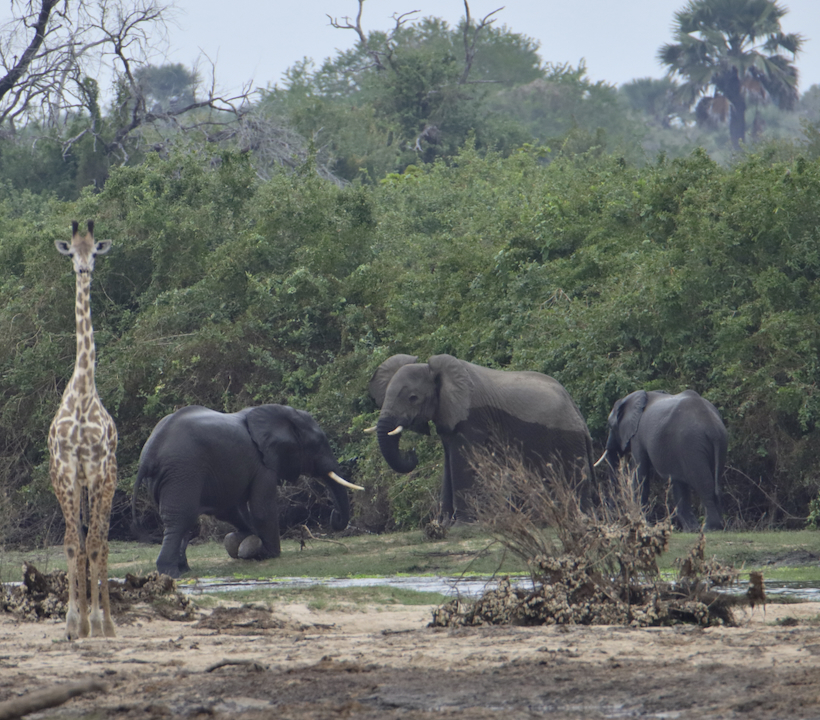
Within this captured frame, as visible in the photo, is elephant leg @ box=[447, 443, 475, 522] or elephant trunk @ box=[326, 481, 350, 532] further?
elephant leg @ box=[447, 443, 475, 522]

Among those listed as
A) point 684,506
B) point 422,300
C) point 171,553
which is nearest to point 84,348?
point 171,553

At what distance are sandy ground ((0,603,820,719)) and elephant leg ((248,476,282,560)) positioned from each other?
5174mm

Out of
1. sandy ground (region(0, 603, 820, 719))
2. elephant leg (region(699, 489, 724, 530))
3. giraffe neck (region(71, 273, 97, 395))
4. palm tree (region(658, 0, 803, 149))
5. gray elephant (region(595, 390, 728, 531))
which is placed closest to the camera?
sandy ground (region(0, 603, 820, 719))

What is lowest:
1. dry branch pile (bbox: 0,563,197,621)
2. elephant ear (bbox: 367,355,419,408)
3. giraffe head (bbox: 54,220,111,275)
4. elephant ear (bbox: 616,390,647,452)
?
dry branch pile (bbox: 0,563,197,621)

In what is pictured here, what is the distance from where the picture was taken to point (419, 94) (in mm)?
36844

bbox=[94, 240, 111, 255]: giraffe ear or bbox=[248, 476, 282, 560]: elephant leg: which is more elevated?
bbox=[94, 240, 111, 255]: giraffe ear

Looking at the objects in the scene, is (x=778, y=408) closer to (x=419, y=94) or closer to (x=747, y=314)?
(x=747, y=314)

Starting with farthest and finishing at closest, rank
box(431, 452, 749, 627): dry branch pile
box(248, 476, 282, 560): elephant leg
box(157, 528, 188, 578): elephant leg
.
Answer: box(248, 476, 282, 560): elephant leg
box(157, 528, 188, 578): elephant leg
box(431, 452, 749, 627): dry branch pile

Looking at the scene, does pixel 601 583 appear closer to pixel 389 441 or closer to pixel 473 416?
pixel 473 416

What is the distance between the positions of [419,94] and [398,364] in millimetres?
21257

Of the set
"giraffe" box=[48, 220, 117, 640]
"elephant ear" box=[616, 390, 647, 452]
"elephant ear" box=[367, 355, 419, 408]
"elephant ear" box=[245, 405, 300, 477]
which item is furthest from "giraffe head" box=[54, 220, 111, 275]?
"elephant ear" box=[616, 390, 647, 452]

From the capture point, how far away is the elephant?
43.5ft

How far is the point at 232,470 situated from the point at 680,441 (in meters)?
5.19

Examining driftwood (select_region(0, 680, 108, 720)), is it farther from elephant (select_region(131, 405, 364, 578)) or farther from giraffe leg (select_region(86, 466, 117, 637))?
elephant (select_region(131, 405, 364, 578))
